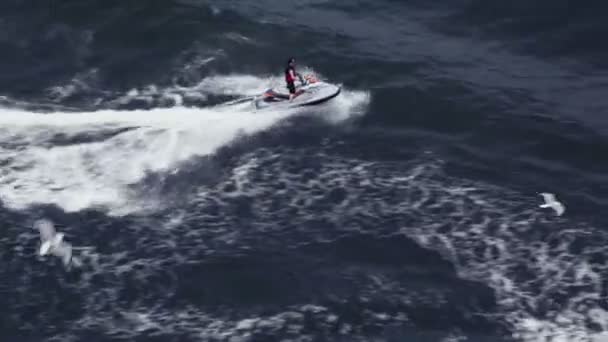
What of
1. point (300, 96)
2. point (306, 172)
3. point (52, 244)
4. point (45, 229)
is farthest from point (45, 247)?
point (300, 96)

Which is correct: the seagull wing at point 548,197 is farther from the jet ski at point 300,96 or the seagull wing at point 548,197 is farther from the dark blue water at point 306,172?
the jet ski at point 300,96

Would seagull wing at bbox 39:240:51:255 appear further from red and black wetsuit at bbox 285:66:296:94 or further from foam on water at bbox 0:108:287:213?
red and black wetsuit at bbox 285:66:296:94

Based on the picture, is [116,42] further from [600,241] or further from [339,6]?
[600,241]

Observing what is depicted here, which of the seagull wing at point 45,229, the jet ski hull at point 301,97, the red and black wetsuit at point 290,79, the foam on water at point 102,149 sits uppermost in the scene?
the red and black wetsuit at point 290,79

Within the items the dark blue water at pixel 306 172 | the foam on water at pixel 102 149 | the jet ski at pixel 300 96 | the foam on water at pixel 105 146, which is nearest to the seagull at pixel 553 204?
the dark blue water at pixel 306 172

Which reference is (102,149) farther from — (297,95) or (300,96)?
(300,96)

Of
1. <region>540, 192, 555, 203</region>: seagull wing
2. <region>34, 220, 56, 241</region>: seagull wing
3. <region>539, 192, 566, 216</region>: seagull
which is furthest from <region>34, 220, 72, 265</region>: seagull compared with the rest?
<region>540, 192, 555, 203</region>: seagull wing
